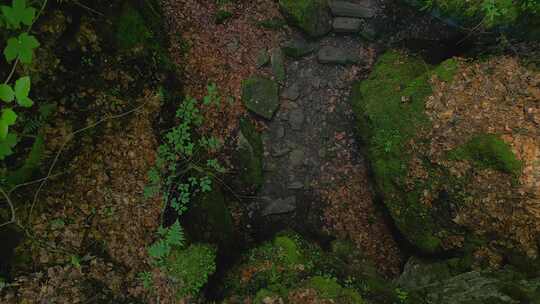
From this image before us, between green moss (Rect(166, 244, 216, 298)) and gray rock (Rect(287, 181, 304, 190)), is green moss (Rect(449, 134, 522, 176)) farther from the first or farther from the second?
green moss (Rect(166, 244, 216, 298))

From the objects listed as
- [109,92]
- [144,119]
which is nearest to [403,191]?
[144,119]

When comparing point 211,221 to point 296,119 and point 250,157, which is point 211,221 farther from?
point 296,119

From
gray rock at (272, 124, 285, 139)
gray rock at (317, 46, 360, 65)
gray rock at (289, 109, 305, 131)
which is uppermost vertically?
gray rock at (317, 46, 360, 65)

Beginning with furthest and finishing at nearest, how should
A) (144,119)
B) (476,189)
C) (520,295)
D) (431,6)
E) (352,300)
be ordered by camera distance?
(431,6) → (476,189) → (144,119) → (352,300) → (520,295)

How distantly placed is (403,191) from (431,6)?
3155 millimetres

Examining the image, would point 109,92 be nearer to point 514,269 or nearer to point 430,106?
point 430,106

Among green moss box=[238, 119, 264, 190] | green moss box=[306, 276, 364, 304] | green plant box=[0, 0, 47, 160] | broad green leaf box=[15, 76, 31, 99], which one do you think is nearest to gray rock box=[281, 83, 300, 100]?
green moss box=[238, 119, 264, 190]

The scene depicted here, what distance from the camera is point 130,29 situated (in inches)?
160

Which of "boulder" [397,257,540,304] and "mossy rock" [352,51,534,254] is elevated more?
"mossy rock" [352,51,534,254]

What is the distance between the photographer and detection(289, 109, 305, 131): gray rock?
608 centimetres

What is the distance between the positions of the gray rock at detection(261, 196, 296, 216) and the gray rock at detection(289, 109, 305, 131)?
1.28m

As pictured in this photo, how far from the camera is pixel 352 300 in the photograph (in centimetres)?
381

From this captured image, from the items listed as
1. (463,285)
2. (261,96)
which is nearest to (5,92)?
(261,96)

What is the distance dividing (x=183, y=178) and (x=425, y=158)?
11.4ft
